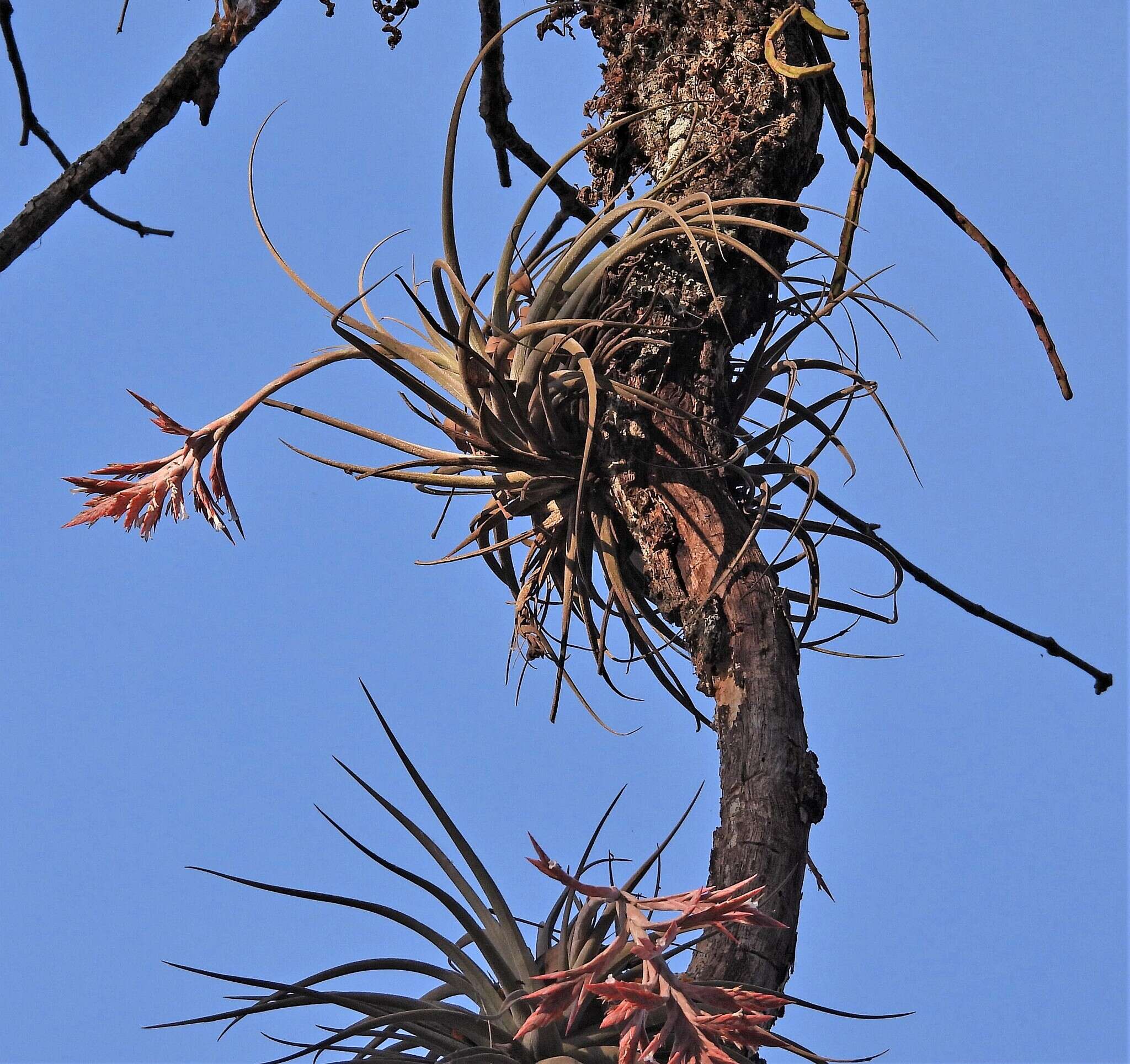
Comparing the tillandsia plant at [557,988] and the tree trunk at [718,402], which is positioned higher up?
the tree trunk at [718,402]

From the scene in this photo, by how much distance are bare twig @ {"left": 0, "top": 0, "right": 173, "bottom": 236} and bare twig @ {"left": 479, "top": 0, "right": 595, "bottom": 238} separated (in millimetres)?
583

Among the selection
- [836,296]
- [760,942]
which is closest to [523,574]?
[836,296]

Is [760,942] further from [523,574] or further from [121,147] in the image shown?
[121,147]

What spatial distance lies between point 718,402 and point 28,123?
3.86ft

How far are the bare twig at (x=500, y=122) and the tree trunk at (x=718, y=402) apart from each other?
12.9 inches

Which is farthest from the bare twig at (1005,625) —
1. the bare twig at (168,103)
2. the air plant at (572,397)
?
the bare twig at (168,103)

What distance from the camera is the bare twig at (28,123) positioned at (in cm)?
174

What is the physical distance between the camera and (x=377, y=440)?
156 centimetres

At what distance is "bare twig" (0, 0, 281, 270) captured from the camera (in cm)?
149

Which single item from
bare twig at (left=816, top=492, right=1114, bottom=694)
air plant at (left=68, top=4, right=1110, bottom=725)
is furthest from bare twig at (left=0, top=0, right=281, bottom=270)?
bare twig at (left=816, top=492, right=1114, bottom=694)

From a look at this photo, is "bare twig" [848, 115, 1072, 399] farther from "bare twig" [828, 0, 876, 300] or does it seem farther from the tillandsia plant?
the tillandsia plant

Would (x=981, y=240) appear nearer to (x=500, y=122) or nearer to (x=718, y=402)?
(x=718, y=402)

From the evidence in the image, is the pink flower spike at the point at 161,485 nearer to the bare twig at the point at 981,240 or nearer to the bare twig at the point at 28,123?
the bare twig at the point at 28,123

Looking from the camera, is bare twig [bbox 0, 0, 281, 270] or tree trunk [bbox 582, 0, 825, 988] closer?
tree trunk [bbox 582, 0, 825, 988]
